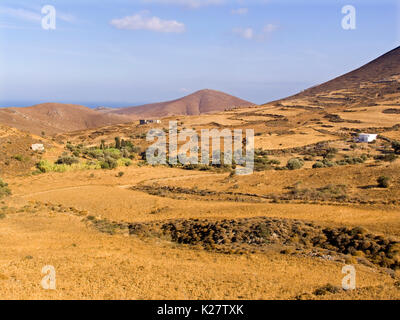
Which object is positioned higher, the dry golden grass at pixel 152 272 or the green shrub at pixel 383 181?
the green shrub at pixel 383 181

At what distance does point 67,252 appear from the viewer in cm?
1175

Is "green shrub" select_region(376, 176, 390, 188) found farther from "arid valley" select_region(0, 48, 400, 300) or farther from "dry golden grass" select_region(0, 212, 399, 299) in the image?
"dry golden grass" select_region(0, 212, 399, 299)

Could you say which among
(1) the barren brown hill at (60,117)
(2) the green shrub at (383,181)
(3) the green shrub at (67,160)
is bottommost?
(2) the green shrub at (383,181)

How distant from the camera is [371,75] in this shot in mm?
90062

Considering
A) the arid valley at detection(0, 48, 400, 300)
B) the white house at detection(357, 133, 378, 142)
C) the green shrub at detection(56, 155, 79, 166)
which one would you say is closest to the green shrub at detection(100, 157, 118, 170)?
the arid valley at detection(0, 48, 400, 300)

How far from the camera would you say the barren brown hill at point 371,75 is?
84562 mm

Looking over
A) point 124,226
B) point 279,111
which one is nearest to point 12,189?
point 124,226

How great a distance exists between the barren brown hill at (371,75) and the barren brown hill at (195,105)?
4120 cm

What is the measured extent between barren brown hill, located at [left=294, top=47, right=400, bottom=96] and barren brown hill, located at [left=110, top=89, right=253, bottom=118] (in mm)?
41202

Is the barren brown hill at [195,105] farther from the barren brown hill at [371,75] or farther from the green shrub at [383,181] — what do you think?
the green shrub at [383,181]

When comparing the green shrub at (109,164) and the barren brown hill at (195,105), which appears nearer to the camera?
the green shrub at (109,164)

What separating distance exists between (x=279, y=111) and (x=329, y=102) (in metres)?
12.5

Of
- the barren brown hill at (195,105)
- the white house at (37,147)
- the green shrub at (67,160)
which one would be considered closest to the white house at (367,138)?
the green shrub at (67,160)
